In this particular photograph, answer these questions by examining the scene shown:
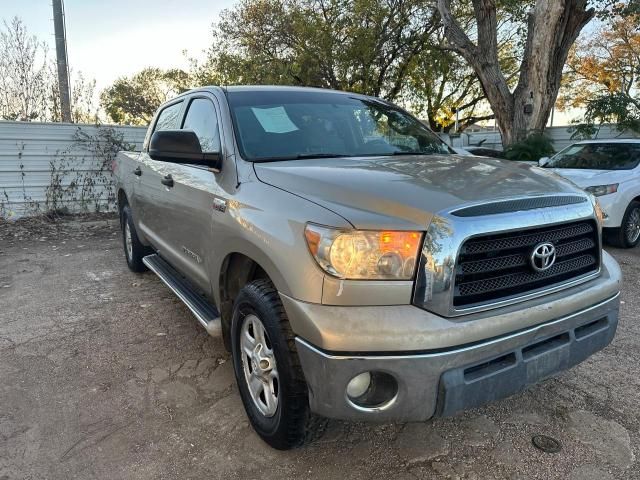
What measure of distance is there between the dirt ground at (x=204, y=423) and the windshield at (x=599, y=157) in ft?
13.4

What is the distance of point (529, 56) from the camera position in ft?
38.2

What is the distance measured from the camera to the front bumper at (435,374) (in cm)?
190

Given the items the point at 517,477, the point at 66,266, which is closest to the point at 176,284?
the point at 517,477

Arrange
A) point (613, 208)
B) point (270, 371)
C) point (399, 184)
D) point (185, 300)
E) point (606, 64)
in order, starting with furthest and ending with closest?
point (606, 64), point (613, 208), point (185, 300), point (270, 371), point (399, 184)

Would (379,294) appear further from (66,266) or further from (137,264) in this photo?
(66,266)

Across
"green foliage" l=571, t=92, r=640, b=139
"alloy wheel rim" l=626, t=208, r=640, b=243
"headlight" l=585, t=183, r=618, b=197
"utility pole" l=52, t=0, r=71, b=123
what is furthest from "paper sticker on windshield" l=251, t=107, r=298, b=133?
"green foliage" l=571, t=92, r=640, b=139

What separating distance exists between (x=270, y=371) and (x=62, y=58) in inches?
413

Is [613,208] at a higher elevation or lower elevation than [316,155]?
lower

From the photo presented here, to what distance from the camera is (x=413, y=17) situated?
58.1 ft

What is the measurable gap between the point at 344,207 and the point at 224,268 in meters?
0.97

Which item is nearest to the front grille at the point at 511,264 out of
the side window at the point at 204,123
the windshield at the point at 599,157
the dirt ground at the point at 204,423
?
the dirt ground at the point at 204,423

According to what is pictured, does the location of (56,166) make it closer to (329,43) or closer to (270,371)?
(270,371)

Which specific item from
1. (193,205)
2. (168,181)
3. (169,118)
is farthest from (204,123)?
(169,118)

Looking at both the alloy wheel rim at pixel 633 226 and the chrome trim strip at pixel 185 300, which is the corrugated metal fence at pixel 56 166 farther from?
the alloy wheel rim at pixel 633 226
